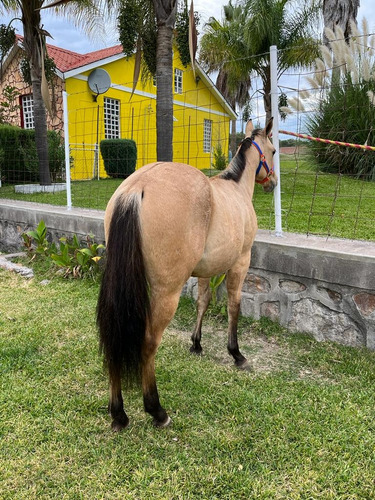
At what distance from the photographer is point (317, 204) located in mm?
6352

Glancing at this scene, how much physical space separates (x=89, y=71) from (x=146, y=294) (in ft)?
46.0

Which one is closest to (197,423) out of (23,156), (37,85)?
(37,85)

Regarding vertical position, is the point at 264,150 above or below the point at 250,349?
above

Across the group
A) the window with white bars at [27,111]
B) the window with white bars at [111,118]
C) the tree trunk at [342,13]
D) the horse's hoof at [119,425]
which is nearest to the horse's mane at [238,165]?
the horse's hoof at [119,425]

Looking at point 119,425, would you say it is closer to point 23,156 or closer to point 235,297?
point 235,297

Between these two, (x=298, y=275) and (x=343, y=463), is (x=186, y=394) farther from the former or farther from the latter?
(x=298, y=275)

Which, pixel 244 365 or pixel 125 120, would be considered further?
pixel 125 120

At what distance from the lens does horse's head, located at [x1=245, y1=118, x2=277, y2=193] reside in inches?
120

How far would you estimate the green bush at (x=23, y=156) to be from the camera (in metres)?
10.4

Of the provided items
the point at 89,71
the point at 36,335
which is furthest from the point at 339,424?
the point at 89,71

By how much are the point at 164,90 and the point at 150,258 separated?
4345 mm

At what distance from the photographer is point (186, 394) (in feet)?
7.95

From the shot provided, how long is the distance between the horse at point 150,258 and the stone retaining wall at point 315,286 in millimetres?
1054

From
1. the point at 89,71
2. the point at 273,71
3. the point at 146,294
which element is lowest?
the point at 146,294
